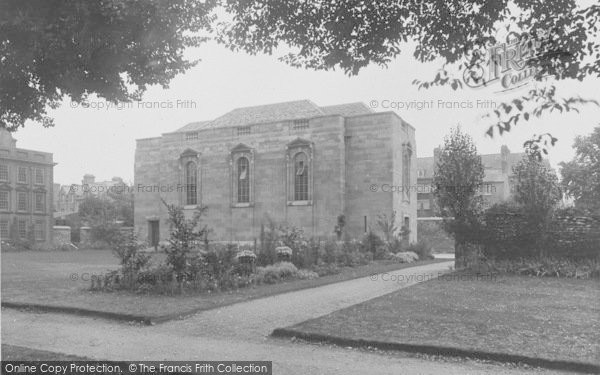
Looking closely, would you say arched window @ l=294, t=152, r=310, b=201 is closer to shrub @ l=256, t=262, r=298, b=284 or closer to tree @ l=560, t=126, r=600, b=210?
shrub @ l=256, t=262, r=298, b=284

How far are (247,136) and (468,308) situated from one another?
29.5 metres

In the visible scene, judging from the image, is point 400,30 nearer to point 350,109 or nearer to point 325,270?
point 325,270

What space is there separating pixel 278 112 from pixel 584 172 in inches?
997

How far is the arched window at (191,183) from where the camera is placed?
40.3 meters

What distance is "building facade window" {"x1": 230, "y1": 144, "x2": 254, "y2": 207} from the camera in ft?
125

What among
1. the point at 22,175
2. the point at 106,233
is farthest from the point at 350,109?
the point at 22,175

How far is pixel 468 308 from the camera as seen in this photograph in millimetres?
10242

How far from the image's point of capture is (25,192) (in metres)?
54.6

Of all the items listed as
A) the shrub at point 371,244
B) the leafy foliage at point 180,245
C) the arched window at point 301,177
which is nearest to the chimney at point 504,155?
the arched window at point 301,177

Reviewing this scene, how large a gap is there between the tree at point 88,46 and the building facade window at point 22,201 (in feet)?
166

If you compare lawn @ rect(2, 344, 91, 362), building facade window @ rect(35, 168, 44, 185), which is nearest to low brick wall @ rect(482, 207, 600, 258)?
lawn @ rect(2, 344, 91, 362)

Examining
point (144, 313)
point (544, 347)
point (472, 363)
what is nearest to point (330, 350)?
point (472, 363)

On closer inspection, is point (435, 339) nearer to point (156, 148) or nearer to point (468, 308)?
point (468, 308)

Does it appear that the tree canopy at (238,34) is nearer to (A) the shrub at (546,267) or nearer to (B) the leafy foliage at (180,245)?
(B) the leafy foliage at (180,245)
